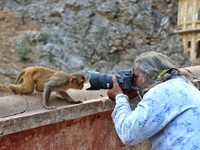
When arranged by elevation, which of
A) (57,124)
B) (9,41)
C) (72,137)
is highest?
(57,124)

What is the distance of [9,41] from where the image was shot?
18.6 metres

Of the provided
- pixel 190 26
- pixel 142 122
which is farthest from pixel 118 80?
pixel 190 26

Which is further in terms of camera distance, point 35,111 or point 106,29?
point 106,29

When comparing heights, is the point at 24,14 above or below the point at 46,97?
below

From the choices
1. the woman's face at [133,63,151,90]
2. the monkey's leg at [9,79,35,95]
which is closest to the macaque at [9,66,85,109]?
the monkey's leg at [9,79,35,95]

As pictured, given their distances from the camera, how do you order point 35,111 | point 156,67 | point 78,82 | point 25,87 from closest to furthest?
1. point 156,67
2. point 35,111
3. point 25,87
4. point 78,82

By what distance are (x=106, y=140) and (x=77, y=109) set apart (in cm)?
43

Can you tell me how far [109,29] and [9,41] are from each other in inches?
259

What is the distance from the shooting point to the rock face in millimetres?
19516

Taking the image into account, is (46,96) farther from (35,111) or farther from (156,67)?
(156,67)

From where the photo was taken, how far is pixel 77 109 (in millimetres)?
1807

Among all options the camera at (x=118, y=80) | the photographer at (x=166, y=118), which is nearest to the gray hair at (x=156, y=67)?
the photographer at (x=166, y=118)

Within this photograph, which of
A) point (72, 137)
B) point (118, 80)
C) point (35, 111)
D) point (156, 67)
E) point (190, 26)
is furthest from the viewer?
point (190, 26)

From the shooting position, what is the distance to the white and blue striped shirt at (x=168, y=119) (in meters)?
1.23
